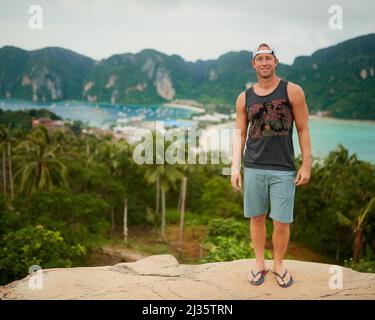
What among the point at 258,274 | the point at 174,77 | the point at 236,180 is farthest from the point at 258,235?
the point at 174,77

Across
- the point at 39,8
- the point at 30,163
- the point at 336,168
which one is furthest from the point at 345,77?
the point at 39,8

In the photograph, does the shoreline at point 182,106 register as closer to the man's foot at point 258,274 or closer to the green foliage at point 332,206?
the green foliage at point 332,206

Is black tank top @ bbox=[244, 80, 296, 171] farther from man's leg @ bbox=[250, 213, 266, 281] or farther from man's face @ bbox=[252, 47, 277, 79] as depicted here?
man's leg @ bbox=[250, 213, 266, 281]

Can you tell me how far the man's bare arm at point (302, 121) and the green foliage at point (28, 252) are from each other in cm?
750

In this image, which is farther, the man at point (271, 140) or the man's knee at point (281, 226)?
the man's knee at point (281, 226)

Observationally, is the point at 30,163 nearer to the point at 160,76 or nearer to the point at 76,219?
the point at 76,219

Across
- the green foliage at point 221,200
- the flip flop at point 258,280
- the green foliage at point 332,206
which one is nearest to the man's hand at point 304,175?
the flip flop at point 258,280

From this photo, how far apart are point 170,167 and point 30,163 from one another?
827cm

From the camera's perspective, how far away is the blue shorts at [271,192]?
3336 mm

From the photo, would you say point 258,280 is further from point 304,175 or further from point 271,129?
point 271,129

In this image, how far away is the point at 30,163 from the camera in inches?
707

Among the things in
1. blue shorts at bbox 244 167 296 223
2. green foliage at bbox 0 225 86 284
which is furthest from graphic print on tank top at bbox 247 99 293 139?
green foliage at bbox 0 225 86 284
